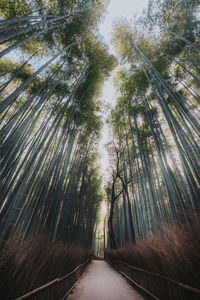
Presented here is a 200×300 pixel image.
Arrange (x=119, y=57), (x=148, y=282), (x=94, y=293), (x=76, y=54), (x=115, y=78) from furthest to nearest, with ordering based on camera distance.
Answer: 1. (x=115, y=78)
2. (x=119, y=57)
3. (x=76, y=54)
4. (x=94, y=293)
5. (x=148, y=282)

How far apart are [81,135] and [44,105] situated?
2503mm

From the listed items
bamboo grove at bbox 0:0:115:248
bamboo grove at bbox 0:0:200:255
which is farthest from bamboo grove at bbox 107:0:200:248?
bamboo grove at bbox 0:0:115:248

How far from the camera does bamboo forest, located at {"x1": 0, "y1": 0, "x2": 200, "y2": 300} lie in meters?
1.38

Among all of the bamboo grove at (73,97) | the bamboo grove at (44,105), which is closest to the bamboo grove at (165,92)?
the bamboo grove at (73,97)

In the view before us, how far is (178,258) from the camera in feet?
3.88

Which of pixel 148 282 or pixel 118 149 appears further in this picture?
pixel 118 149

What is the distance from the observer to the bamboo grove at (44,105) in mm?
2154

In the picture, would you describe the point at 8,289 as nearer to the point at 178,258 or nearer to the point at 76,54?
the point at 178,258

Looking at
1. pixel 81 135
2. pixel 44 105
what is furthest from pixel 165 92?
pixel 44 105

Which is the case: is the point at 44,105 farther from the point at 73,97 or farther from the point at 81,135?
the point at 81,135

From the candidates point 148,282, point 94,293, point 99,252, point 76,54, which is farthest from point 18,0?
point 99,252

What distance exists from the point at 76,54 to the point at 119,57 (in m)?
2.49

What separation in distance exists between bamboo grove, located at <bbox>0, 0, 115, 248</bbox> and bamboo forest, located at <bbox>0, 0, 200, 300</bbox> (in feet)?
0.09

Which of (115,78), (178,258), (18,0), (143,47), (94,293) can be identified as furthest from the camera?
(115,78)
